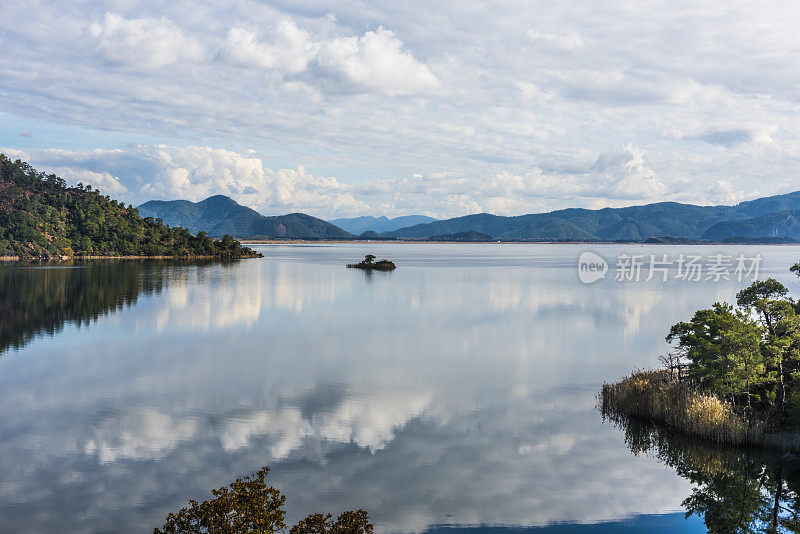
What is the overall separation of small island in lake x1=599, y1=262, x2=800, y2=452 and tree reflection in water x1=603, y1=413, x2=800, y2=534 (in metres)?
0.57

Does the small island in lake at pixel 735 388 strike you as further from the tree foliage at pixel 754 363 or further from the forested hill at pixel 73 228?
the forested hill at pixel 73 228

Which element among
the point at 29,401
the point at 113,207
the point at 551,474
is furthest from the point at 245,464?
the point at 113,207

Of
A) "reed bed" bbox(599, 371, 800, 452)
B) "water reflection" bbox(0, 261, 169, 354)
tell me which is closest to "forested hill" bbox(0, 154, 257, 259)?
Result: "water reflection" bbox(0, 261, 169, 354)

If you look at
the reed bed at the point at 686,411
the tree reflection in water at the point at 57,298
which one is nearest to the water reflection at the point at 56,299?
the tree reflection in water at the point at 57,298

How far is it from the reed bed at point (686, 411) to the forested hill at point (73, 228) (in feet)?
450

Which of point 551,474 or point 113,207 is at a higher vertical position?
point 113,207

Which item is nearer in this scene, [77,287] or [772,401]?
[772,401]

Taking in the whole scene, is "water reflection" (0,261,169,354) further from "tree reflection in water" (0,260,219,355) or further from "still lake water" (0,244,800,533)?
"still lake water" (0,244,800,533)

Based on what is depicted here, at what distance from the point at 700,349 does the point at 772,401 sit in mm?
2675

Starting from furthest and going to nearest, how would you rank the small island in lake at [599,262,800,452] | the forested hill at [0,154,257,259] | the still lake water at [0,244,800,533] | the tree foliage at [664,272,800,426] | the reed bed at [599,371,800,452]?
the forested hill at [0,154,257,259] → the tree foliage at [664,272,800,426] → the small island in lake at [599,262,800,452] → the reed bed at [599,371,800,452] → the still lake water at [0,244,800,533]

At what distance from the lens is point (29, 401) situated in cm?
2128

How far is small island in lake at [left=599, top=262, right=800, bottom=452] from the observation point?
17500mm

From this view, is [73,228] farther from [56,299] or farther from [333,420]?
[333,420]

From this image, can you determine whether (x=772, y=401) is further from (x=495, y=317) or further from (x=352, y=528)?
(x=495, y=317)
